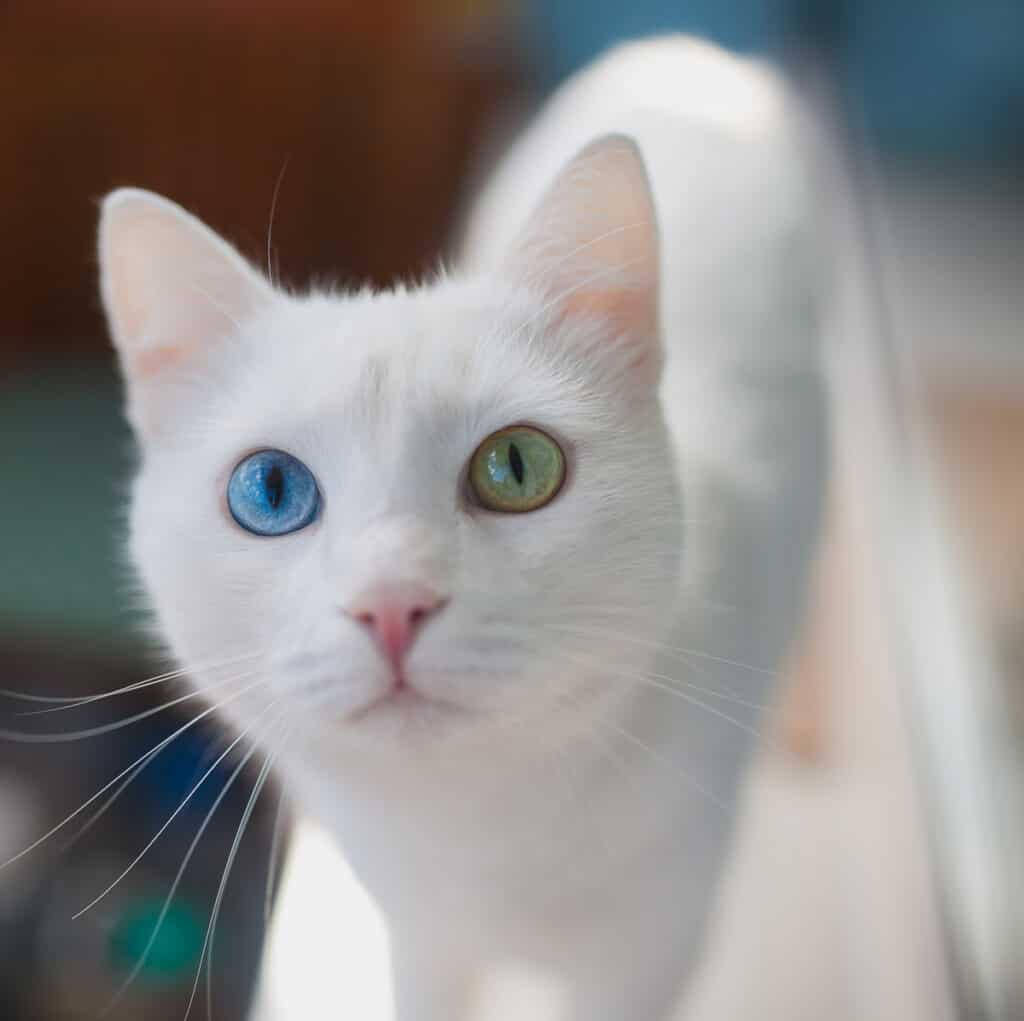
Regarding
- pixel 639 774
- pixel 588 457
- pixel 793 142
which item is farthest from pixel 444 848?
pixel 793 142

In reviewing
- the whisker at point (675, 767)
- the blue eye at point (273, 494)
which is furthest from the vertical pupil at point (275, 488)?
the whisker at point (675, 767)

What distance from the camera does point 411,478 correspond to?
0.50 metres

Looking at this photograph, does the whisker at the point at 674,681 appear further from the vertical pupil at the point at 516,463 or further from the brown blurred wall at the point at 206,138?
the brown blurred wall at the point at 206,138

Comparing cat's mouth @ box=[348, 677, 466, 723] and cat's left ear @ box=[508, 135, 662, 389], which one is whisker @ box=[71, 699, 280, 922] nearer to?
cat's mouth @ box=[348, 677, 466, 723]

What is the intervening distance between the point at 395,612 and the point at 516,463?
11 cm

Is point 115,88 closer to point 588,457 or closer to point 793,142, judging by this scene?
point 588,457

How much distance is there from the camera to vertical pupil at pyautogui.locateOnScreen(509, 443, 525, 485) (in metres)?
0.53

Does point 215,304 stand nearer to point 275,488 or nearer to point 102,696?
point 275,488

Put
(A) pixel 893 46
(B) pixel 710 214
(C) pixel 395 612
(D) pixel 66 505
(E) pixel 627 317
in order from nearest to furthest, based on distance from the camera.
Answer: (C) pixel 395 612
(E) pixel 627 317
(D) pixel 66 505
(B) pixel 710 214
(A) pixel 893 46

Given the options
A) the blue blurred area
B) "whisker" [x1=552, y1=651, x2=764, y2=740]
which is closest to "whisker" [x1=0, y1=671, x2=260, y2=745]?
"whisker" [x1=552, y1=651, x2=764, y2=740]

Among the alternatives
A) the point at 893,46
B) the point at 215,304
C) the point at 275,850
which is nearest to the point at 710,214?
the point at 215,304

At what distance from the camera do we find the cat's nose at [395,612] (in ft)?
1.53

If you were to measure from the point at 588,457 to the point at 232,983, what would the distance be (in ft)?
1.17

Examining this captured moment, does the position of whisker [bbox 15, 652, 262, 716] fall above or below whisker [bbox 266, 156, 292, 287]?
below
